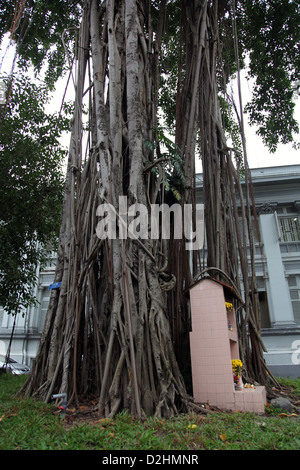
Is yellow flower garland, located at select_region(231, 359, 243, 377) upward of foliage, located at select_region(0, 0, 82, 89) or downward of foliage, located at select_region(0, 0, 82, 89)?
downward

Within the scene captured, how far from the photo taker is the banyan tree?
3.13 m

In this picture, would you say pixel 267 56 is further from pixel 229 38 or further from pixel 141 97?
pixel 141 97

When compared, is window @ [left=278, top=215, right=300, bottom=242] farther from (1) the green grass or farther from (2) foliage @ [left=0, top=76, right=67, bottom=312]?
(1) the green grass

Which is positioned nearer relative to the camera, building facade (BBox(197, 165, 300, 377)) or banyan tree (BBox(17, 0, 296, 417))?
banyan tree (BBox(17, 0, 296, 417))

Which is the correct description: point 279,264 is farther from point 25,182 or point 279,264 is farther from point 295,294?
point 25,182

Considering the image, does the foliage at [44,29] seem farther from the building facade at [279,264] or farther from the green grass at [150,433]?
the green grass at [150,433]

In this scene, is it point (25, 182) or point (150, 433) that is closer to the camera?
point (150, 433)

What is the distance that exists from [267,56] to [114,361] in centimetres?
640

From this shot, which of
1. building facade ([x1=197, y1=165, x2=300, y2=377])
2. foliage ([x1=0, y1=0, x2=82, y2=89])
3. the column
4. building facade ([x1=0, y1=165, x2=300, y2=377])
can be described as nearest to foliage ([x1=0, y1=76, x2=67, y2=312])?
foliage ([x1=0, y1=0, x2=82, y2=89])

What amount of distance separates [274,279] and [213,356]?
25.5 feet

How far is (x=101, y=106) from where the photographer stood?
13.6 ft

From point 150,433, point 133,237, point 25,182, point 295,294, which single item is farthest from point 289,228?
point 150,433

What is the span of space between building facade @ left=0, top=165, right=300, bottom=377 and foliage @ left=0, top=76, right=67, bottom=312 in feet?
14.5

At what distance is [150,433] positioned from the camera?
2328 millimetres
